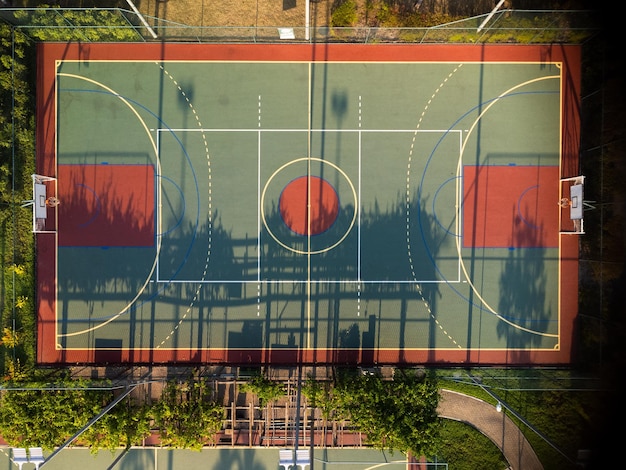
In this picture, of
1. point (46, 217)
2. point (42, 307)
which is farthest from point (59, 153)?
point (42, 307)

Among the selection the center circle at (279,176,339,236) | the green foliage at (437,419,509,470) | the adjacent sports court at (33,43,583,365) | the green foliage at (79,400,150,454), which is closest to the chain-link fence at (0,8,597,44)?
the adjacent sports court at (33,43,583,365)

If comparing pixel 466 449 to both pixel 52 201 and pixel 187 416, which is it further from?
pixel 52 201

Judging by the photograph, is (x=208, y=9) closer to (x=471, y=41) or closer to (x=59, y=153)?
(x=59, y=153)

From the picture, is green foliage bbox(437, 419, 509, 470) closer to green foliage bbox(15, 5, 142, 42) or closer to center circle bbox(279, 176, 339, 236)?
center circle bbox(279, 176, 339, 236)

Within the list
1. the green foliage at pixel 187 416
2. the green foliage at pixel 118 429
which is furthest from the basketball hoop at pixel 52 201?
the green foliage at pixel 187 416

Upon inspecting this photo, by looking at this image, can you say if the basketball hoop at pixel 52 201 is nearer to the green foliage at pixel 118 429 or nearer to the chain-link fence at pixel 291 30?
the chain-link fence at pixel 291 30

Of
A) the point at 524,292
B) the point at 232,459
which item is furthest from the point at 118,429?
the point at 524,292
